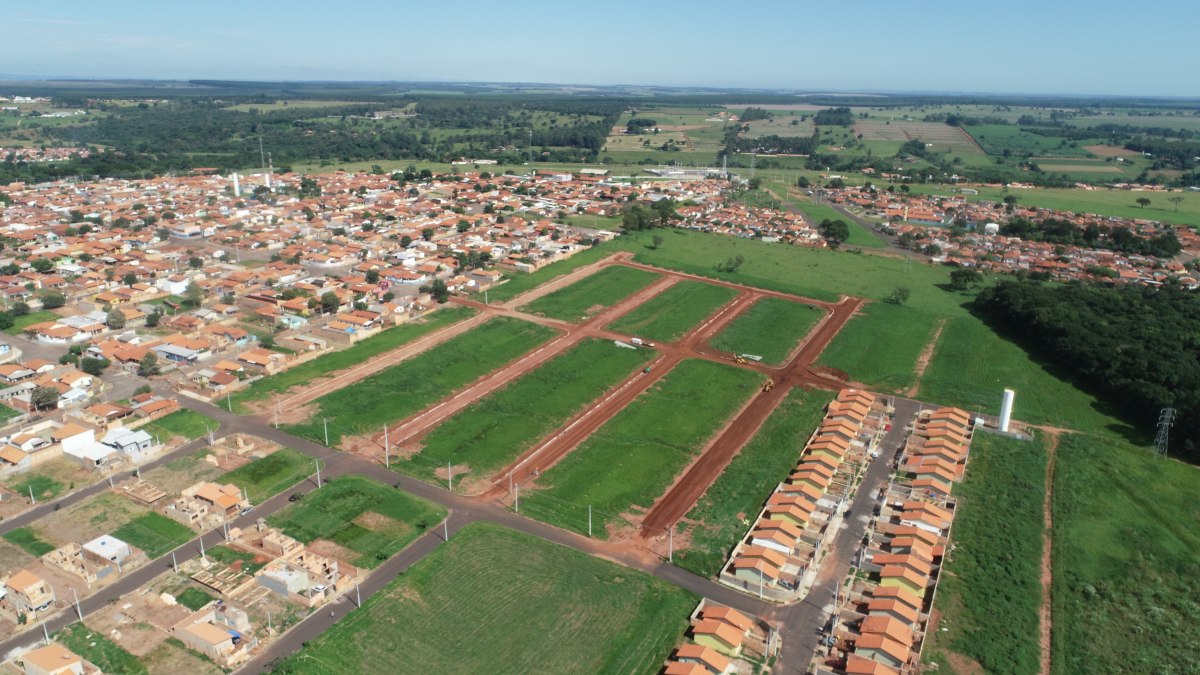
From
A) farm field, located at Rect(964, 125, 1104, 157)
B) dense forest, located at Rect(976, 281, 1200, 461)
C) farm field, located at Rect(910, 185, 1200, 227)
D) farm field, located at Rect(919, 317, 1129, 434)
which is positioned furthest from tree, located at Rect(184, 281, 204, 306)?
farm field, located at Rect(964, 125, 1104, 157)

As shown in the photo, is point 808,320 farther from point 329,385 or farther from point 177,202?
point 177,202

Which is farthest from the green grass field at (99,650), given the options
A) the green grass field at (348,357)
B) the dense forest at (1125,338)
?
the dense forest at (1125,338)

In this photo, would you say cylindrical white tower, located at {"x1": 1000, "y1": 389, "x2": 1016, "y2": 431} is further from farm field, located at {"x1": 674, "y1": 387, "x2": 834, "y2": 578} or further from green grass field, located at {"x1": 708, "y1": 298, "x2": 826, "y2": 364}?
green grass field, located at {"x1": 708, "y1": 298, "x2": 826, "y2": 364}

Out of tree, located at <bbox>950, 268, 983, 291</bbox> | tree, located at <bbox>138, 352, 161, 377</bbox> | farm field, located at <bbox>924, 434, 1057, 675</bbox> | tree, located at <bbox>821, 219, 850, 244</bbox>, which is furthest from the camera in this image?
tree, located at <bbox>821, 219, 850, 244</bbox>

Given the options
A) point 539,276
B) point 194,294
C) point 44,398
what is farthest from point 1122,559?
point 194,294

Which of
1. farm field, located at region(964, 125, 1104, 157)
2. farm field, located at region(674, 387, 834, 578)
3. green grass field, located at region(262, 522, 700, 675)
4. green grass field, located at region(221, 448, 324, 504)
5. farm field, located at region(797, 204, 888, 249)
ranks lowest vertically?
green grass field, located at region(262, 522, 700, 675)

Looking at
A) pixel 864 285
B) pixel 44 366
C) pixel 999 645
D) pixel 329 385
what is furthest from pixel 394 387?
pixel 864 285

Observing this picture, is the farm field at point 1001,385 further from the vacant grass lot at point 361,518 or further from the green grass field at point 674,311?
the vacant grass lot at point 361,518
